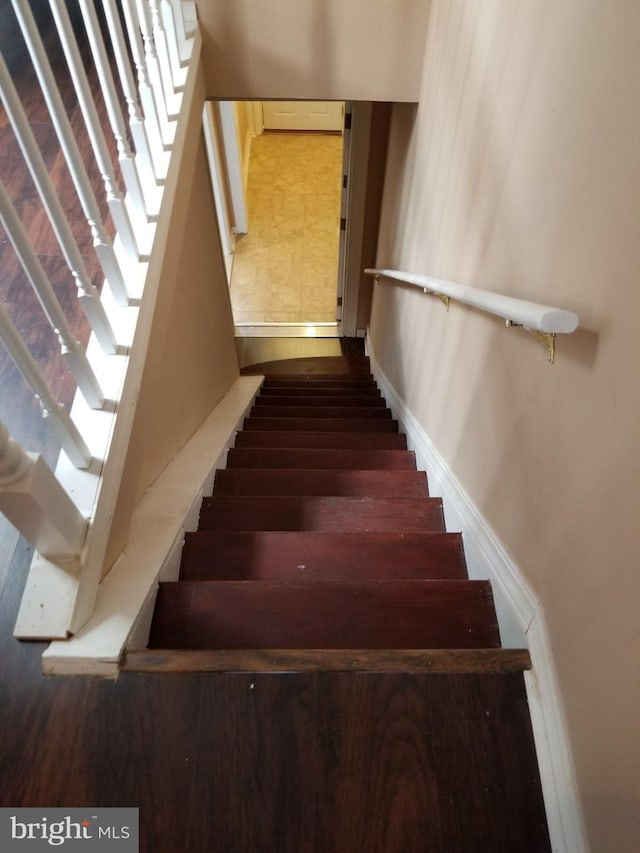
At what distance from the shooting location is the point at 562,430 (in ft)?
3.12

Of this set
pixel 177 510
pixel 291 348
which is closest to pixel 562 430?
pixel 177 510

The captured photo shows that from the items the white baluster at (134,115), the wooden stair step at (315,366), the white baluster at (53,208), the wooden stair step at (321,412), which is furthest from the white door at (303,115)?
the white baluster at (53,208)

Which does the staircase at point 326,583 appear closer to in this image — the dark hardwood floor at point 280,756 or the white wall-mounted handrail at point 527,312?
the dark hardwood floor at point 280,756

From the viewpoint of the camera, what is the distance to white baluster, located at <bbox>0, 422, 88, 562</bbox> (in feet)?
2.72

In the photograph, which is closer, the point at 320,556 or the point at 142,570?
the point at 142,570

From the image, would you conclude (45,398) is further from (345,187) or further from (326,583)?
(345,187)

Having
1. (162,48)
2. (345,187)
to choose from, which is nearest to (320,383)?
(345,187)

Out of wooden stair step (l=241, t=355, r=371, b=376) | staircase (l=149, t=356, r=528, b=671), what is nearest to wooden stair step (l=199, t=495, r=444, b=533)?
staircase (l=149, t=356, r=528, b=671)

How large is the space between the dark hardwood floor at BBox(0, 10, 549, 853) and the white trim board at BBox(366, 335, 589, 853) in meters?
0.03

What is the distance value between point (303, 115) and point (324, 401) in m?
3.84

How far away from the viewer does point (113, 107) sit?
119cm

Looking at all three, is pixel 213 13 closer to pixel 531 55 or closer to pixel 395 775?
pixel 531 55

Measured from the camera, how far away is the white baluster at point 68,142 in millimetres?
855

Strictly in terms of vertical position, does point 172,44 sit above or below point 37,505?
above
